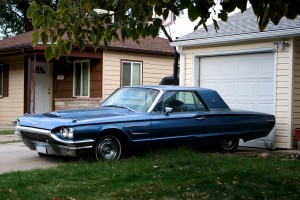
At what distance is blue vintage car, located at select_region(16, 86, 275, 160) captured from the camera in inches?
329

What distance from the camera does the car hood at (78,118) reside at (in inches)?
329

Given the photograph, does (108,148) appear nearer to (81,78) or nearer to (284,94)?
(284,94)

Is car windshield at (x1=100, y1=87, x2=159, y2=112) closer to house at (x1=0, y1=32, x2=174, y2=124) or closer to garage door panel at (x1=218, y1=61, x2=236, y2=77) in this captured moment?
garage door panel at (x1=218, y1=61, x2=236, y2=77)

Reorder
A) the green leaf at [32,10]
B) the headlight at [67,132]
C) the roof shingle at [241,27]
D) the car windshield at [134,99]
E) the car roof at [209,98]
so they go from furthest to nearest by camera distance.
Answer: the roof shingle at [241,27] < the car roof at [209,98] < the car windshield at [134,99] < the headlight at [67,132] < the green leaf at [32,10]

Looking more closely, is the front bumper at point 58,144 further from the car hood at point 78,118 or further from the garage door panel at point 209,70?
the garage door panel at point 209,70

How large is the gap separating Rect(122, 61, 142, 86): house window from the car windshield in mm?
8497

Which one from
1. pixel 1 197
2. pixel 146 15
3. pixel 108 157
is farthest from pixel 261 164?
pixel 1 197

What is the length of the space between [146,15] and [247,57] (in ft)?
22.6

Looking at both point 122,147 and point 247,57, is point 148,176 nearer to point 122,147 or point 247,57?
point 122,147

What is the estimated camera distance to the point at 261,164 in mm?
8312

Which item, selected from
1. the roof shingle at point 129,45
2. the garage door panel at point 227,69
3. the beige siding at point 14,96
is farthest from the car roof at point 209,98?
the beige siding at point 14,96

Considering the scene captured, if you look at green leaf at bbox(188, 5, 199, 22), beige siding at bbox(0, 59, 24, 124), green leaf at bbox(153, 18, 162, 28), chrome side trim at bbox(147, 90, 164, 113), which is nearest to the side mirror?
chrome side trim at bbox(147, 90, 164, 113)

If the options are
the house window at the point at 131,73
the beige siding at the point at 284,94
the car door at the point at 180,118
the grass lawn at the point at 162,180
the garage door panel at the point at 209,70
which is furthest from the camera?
the house window at the point at 131,73

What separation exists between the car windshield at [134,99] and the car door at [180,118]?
21 centimetres
